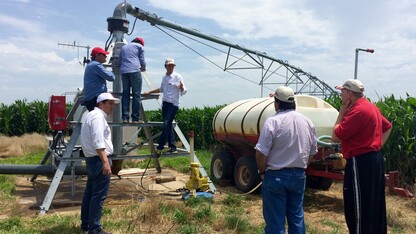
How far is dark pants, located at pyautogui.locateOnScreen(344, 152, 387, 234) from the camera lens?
471 centimetres

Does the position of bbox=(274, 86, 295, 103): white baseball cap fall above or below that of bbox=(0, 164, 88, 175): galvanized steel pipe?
above

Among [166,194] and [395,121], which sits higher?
[395,121]

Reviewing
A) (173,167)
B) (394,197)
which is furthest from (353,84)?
(173,167)

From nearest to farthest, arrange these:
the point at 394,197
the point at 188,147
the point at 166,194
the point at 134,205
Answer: the point at 134,205 → the point at 394,197 → the point at 166,194 → the point at 188,147

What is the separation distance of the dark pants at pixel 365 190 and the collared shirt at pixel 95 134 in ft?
10.2

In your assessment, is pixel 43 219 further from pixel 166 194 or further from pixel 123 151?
pixel 123 151

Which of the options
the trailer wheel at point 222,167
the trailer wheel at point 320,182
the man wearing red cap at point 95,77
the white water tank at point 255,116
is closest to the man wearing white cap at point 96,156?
the man wearing red cap at point 95,77

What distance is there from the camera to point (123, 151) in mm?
10055

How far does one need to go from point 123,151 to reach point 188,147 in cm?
184

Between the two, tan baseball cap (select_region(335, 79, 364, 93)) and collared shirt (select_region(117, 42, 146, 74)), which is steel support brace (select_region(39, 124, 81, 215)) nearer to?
collared shirt (select_region(117, 42, 146, 74))

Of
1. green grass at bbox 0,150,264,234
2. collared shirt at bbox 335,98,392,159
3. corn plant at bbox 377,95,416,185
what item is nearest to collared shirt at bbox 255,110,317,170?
collared shirt at bbox 335,98,392,159

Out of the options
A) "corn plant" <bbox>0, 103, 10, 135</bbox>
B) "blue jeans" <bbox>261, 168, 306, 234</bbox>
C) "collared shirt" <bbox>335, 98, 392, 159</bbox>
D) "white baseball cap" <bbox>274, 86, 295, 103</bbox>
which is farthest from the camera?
"corn plant" <bbox>0, 103, 10, 135</bbox>

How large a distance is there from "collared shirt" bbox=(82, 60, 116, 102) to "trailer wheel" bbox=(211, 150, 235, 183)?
412cm

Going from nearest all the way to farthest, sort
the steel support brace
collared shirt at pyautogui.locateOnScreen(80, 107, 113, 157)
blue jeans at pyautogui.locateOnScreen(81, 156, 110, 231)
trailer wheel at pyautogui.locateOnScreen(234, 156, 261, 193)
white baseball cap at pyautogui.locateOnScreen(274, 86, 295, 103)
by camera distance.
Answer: white baseball cap at pyautogui.locateOnScreen(274, 86, 295, 103) → collared shirt at pyautogui.locateOnScreen(80, 107, 113, 157) → blue jeans at pyautogui.locateOnScreen(81, 156, 110, 231) → the steel support brace → trailer wheel at pyautogui.locateOnScreen(234, 156, 261, 193)
